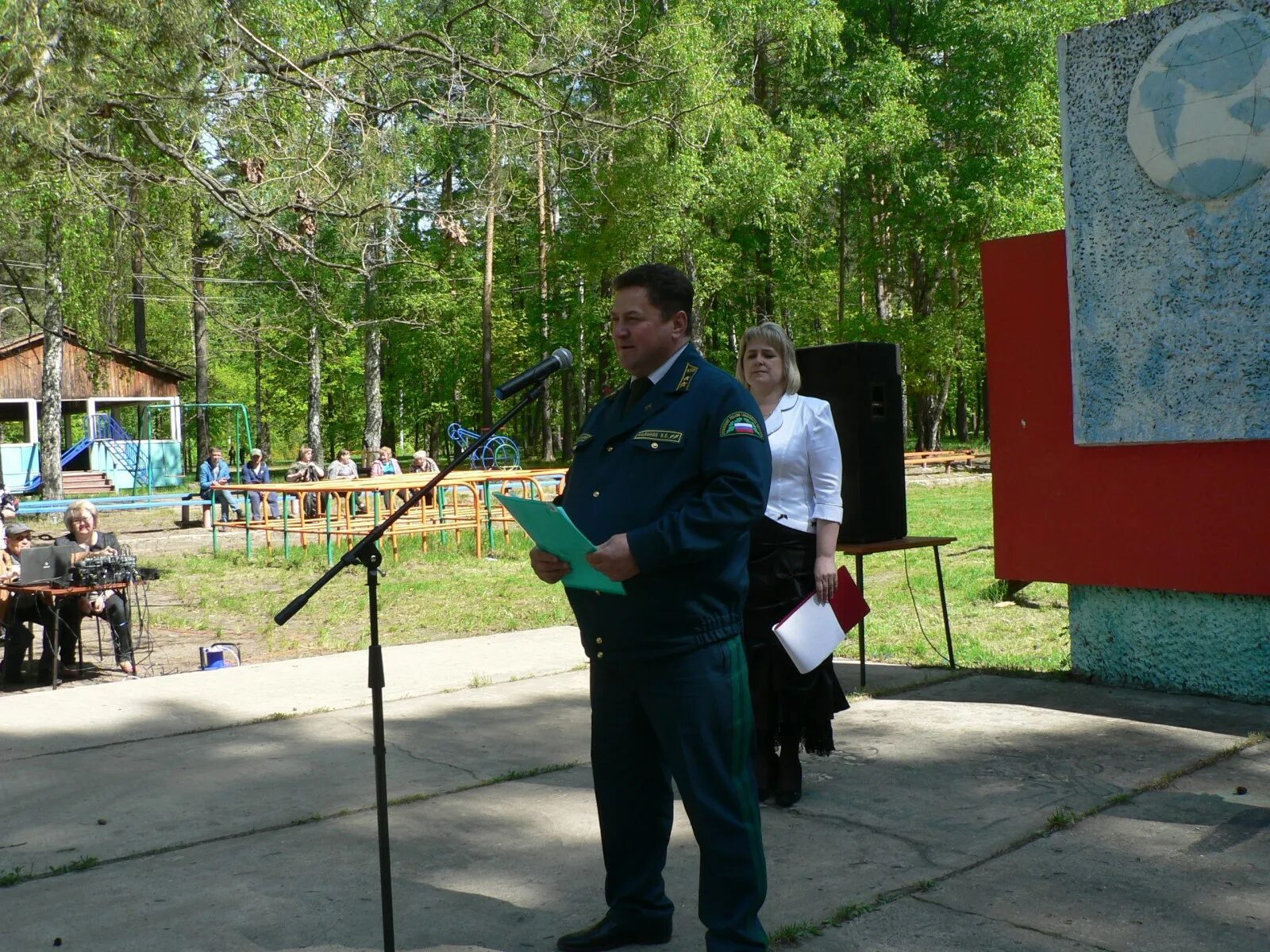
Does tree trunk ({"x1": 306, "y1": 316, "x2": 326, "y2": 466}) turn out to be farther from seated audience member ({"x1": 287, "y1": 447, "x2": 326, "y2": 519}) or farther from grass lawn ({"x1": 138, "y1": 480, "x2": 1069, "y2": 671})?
grass lawn ({"x1": 138, "y1": 480, "x2": 1069, "y2": 671})

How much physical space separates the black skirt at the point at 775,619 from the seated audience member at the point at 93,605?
222 inches

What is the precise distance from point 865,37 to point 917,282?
7.38 meters

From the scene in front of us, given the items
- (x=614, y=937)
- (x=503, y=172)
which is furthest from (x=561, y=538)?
(x=503, y=172)

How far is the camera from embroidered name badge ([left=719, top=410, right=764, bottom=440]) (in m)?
3.05

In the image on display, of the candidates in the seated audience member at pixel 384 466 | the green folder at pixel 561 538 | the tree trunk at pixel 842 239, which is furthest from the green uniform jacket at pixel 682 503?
the tree trunk at pixel 842 239

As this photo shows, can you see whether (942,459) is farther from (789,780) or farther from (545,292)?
(789,780)

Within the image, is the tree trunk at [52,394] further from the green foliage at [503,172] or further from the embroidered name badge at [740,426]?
the embroidered name badge at [740,426]

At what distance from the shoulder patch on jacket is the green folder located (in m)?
0.45

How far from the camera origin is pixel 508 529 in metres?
17.0

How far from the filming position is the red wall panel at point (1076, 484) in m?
5.70

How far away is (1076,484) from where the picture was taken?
6.32 metres

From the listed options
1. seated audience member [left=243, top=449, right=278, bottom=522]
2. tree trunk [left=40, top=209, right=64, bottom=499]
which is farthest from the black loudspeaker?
tree trunk [left=40, top=209, right=64, bottom=499]

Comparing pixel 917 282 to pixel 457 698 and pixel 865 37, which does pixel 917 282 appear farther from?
pixel 457 698

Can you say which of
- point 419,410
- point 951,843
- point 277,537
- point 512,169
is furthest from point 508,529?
point 419,410
